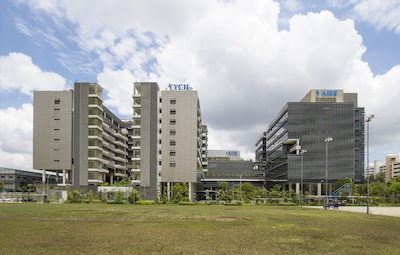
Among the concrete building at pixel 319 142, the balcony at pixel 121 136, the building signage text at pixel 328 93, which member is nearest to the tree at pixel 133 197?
the balcony at pixel 121 136

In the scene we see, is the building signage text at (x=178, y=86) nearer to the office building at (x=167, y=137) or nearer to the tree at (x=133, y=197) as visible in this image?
the office building at (x=167, y=137)

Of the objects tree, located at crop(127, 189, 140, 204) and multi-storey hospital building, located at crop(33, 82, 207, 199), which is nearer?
tree, located at crop(127, 189, 140, 204)

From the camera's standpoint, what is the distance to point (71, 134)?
105m

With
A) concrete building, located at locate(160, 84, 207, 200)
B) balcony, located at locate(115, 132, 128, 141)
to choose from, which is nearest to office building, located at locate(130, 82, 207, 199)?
concrete building, located at locate(160, 84, 207, 200)

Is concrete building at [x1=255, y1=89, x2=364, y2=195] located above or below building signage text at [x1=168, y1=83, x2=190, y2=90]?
below

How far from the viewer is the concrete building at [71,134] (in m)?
105

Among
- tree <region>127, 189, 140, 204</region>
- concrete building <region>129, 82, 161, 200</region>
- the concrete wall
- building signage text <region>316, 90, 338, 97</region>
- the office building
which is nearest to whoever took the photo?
tree <region>127, 189, 140, 204</region>

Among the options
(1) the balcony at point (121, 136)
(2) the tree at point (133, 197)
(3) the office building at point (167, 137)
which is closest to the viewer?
(2) the tree at point (133, 197)

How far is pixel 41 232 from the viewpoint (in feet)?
80.0

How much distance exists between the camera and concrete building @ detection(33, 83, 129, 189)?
105 m

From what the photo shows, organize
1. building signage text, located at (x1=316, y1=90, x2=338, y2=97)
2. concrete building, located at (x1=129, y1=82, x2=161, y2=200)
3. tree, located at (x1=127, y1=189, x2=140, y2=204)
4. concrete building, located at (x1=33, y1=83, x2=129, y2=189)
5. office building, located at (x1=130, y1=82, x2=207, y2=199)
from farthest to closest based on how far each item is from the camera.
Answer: building signage text, located at (x1=316, y1=90, x2=338, y2=97)
concrete building, located at (x1=33, y1=83, x2=129, y2=189)
office building, located at (x1=130, y1=82, x2=207, y2=199)
concrete building, located at (x1=129, y1=82, x2=161, y2=200)
tree, located at (x1=127, y1=189, x2=140, y2=204)

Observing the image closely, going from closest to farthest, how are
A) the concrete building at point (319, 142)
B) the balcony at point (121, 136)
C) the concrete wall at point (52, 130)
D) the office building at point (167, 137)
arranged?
the office building at point (167, 137) < the concrete wall at point (52, 130) < the concrete building at point (319, 142) < the balcony at point (121, 136)

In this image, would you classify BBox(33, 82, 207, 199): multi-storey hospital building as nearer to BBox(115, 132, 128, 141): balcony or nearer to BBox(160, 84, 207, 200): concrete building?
BBox(160, 84, 207, 200): concrete building

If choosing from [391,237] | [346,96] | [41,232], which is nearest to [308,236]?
[391,237]
